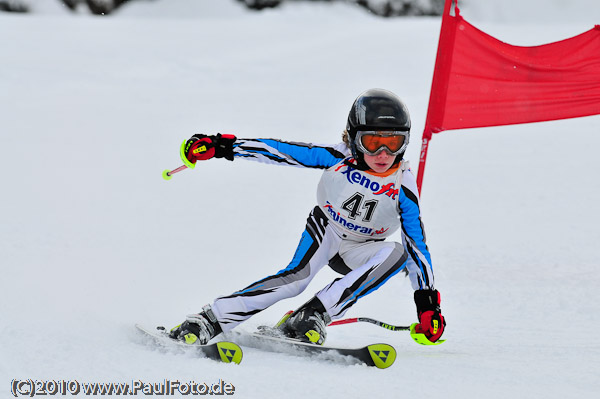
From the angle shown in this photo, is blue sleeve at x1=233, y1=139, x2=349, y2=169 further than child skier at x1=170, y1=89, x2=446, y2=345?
Yes

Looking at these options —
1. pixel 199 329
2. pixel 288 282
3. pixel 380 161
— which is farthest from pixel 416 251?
pixel 199 329

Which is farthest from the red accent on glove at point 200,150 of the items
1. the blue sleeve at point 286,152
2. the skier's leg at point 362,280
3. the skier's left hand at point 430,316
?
the skier's left hand at point 430,316

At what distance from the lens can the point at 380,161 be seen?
365cm

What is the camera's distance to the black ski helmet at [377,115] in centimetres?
360

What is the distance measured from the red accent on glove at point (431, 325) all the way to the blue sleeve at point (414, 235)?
17 cm

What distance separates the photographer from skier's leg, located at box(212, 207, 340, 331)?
3.61 metres

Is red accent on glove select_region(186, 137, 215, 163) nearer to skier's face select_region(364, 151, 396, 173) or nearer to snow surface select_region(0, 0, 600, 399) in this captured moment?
skier's face select_region(364, 151, 396, 173)

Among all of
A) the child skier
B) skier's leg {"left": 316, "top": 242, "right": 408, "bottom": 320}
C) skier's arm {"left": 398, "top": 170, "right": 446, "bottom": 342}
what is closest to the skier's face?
the child skier

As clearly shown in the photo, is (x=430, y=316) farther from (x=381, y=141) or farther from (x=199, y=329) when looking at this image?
(x=199, y=329)

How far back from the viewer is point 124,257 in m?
5.32

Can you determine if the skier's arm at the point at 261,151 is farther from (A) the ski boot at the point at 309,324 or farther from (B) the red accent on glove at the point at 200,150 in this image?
(A) the ski boot at the point at 309,324

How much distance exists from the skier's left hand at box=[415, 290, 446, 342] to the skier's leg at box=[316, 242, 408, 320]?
0.65 ft

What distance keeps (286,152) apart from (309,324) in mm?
917

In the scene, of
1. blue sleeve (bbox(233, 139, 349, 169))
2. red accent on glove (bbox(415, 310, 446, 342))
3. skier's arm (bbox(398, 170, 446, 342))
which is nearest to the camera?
red accent on glove (bbox(415, 310, 446, 342))
